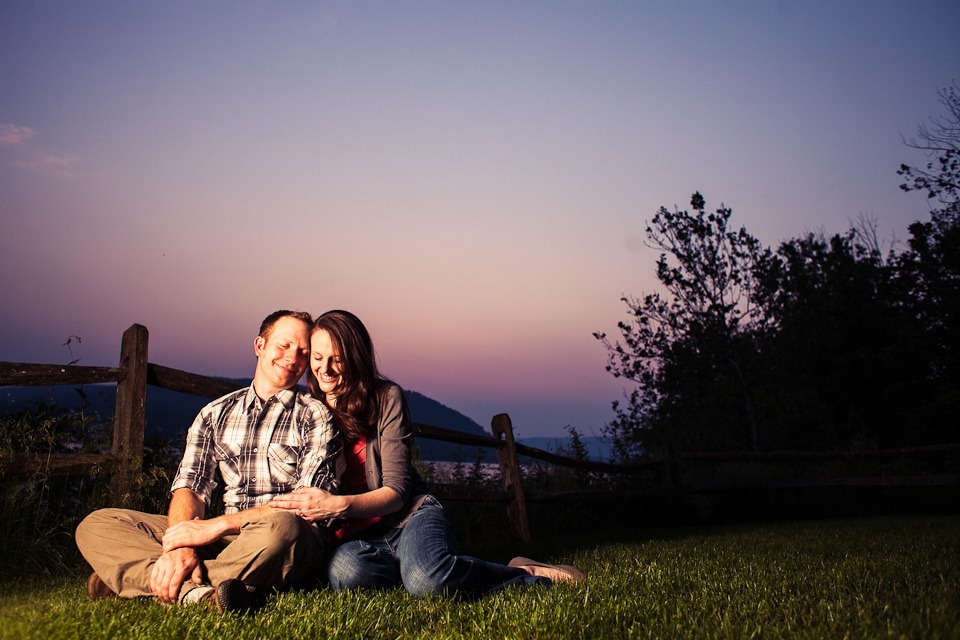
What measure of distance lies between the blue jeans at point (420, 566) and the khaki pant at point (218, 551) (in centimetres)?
15

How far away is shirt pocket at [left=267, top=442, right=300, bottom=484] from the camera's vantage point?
359 centimetres

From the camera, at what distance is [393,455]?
369cm

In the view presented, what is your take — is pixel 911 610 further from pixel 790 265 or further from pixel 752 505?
pixel 790 265

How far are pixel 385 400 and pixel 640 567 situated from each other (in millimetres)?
1882

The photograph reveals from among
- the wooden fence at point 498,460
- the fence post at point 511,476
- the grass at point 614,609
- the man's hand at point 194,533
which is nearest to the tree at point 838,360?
the wooden fence at point 498,460

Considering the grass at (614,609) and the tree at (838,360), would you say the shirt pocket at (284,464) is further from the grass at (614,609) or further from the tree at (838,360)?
the tree at (838,360)

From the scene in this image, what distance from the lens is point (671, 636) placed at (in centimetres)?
255

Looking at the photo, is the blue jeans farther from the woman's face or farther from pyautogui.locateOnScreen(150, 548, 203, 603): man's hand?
the woman's face

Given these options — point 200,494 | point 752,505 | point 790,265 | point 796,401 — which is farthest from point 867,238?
point 200,494

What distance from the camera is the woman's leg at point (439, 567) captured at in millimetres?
3383

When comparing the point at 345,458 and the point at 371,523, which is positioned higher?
the point at 345,458

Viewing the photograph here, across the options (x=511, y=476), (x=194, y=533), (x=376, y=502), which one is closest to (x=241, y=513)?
(x=194, y=533)

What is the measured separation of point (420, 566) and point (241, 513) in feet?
2.82

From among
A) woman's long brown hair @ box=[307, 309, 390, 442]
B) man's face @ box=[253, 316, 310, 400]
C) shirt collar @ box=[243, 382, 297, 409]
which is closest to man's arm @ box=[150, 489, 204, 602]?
shirt collar @ box=[243, 382, 297, 409]
